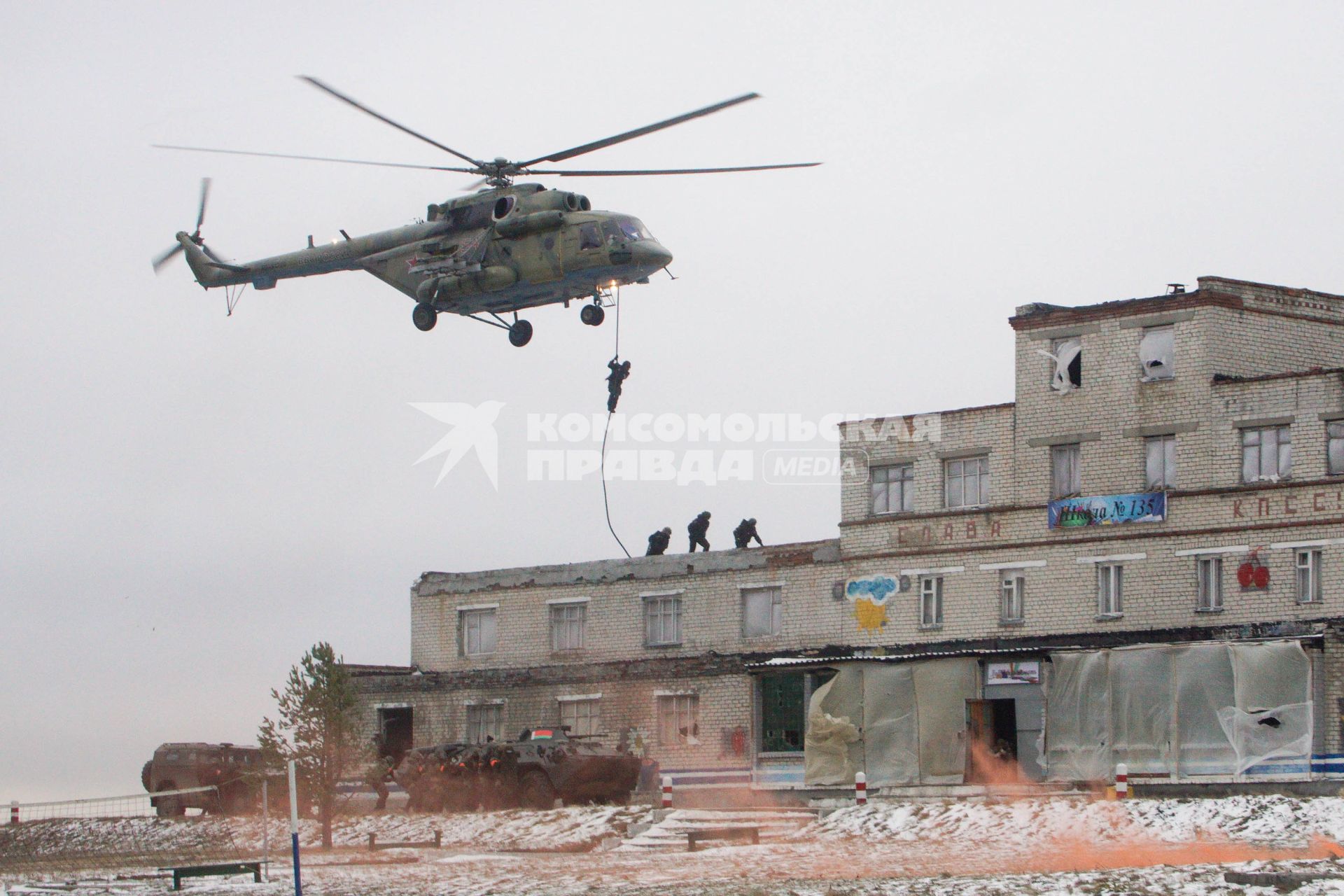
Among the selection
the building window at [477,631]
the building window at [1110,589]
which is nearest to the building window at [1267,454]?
the building window at [1110,589]

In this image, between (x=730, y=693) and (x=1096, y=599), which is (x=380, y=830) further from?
(x=1096, y=599)

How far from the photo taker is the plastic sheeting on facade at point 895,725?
44781mm

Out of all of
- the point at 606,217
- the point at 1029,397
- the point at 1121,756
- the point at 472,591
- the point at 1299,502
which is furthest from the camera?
the point at 472,591

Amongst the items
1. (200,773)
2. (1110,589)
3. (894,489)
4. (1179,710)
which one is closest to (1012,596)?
(1110,589)

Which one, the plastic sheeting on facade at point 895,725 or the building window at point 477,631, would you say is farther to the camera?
the building window at point 477,631

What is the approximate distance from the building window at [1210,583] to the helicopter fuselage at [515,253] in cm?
1539

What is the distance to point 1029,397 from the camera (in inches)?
1991

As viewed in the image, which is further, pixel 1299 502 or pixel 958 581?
pixel 958 581

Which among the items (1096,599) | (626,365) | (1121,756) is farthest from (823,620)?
(626,365)

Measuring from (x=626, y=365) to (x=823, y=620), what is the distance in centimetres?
1451

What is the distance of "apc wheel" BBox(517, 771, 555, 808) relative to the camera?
45812 millimetres

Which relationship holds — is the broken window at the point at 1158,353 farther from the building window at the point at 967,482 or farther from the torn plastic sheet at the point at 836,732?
the torn plastic sheet at the point at 836,732

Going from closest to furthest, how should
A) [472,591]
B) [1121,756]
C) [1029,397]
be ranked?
[1121,756]
[1029,397]
[472,591]

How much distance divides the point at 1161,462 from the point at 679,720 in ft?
43.8
